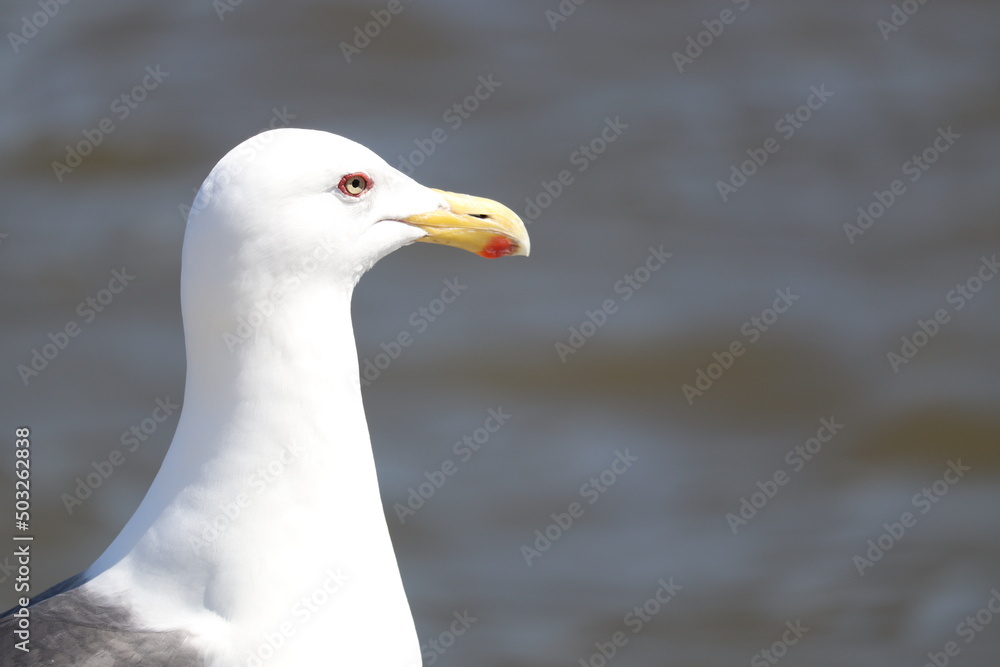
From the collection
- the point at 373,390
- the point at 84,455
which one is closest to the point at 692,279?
the point at 373,390

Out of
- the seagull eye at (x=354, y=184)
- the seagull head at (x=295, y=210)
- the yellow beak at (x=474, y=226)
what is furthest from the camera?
the yellow beak at (x=474, y=226)

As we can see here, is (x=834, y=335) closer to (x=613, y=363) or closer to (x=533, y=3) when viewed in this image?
(x=613, y=363)

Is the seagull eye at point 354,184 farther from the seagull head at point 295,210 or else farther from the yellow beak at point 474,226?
the yellow beak at point 474,226

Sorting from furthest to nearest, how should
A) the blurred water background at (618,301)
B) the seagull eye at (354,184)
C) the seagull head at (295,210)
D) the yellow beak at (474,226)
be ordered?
the blurred water background at (618,301), the yellow beak at (474,226), the seagull eye at (354,184), the seagull head at (295,210)

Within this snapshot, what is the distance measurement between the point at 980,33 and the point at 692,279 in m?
2.16

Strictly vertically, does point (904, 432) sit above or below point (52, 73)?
below

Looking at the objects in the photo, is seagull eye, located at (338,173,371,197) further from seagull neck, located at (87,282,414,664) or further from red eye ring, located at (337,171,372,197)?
seagull neck, located at (87,282,414,664)

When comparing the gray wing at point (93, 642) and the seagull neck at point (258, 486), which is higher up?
the seagull neck at point (258, 486)

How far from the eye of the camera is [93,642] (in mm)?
2674

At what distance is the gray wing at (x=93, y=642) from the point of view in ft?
8.68

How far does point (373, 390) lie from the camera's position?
6008 mm

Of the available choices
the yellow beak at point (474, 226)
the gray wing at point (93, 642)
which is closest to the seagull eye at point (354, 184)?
the yellow beak at point (474, 226)

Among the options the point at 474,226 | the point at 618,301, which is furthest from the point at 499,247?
the point at 618,301

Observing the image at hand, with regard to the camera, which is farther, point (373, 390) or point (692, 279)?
point (692, 279)
